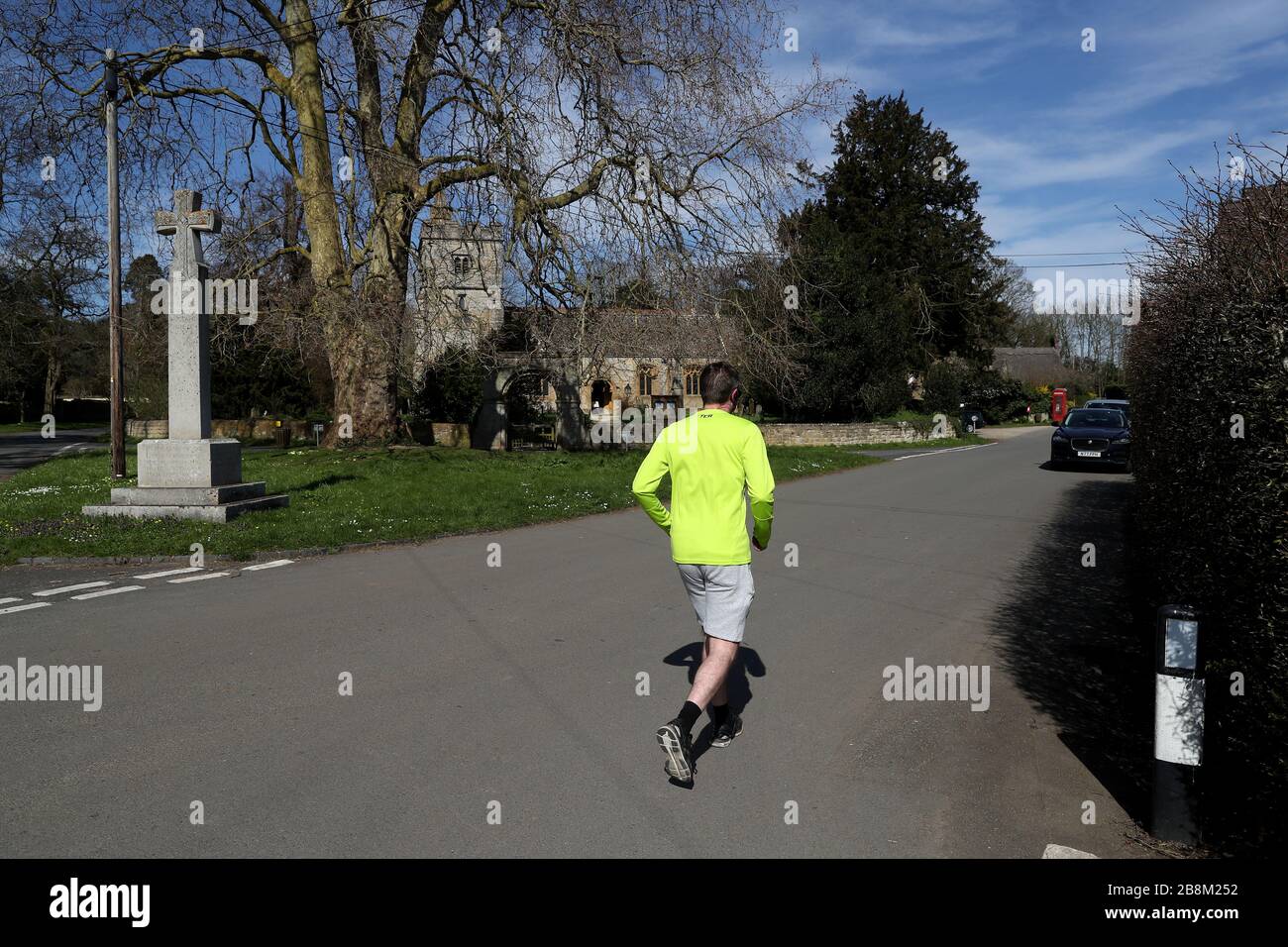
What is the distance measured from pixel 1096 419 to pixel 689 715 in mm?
22608

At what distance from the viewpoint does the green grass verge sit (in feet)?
34.9

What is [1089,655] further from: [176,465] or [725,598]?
[176,465]

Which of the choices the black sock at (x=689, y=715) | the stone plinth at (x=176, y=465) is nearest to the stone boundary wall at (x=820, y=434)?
the stone plinth at (x=176, y=465)

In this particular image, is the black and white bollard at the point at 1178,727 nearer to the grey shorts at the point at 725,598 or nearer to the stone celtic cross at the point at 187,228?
the grey shorts at the point at 725,598

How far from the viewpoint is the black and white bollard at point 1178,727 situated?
3.73 meters

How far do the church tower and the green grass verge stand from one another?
2.94 m

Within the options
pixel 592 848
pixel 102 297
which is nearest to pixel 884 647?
pixel 592 848

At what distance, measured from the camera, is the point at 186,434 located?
12.5 metres

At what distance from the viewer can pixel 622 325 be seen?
725 inches

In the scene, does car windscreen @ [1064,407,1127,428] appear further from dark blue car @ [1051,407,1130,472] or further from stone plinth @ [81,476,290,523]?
stone plinth @ [81,476,290,523]

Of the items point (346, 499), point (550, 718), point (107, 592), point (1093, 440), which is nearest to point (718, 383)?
point (550, 718)

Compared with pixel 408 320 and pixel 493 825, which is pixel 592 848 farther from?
pixel 408 320
